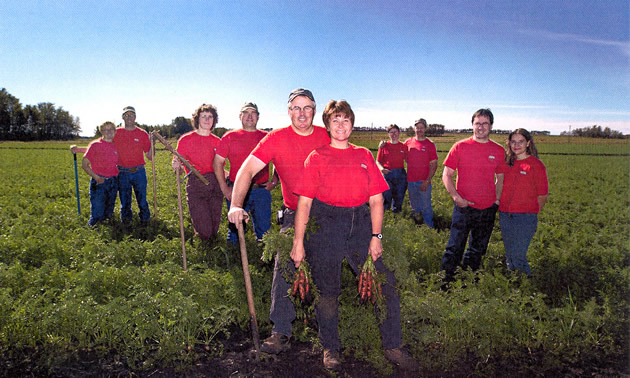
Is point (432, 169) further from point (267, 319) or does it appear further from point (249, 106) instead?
point (267, 319)

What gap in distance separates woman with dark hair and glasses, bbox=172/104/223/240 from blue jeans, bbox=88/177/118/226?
83.1 inches

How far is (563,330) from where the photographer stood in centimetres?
425

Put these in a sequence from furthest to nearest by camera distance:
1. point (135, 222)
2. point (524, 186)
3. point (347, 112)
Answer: point (135, 222)
point (524, 186)
point (347, 112)

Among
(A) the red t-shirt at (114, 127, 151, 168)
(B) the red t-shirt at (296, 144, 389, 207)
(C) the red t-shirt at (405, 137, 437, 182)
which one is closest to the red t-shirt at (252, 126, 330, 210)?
(B) the red t-shirt at (296, 144, 389, 207)

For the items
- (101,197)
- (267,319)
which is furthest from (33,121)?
(267,319)

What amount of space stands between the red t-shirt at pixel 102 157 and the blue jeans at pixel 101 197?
0.19m

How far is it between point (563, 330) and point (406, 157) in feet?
18.3

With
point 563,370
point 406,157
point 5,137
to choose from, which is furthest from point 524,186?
point 5,137

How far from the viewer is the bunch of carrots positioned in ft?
11.2

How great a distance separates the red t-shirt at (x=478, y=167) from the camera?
5.23 meters

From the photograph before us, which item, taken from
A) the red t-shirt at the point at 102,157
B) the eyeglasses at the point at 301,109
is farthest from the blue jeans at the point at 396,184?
the eyeglasses at the point at 301,109

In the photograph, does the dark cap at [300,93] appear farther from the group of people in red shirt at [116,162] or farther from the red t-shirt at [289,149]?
the group of people in red shirt at [116,162]

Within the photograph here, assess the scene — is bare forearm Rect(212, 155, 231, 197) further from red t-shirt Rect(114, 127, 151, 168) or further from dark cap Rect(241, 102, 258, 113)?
red t-shirt Rect(114, 127, 151, 168)

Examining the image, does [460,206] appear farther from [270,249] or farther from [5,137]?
[5,137]
